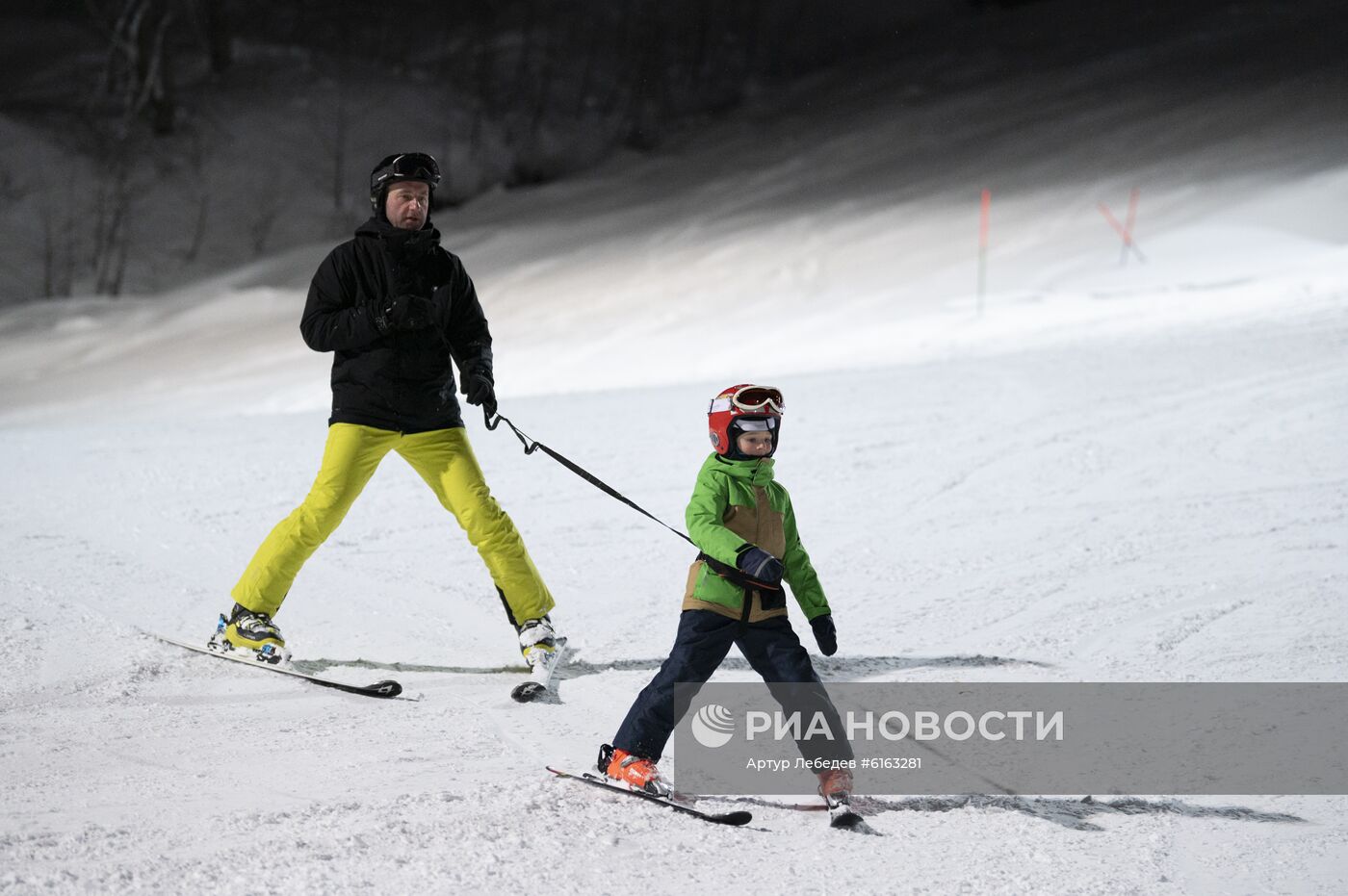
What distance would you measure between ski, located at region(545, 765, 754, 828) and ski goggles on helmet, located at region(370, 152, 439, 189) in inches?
76.3

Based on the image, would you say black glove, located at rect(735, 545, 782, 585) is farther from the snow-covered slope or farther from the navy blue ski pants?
the snow-covered slope

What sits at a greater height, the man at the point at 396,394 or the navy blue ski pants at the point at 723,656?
the man at the point at 396,394

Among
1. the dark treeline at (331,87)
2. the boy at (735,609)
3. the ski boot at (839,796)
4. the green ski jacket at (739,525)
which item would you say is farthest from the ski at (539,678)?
the dark treeline at (331,87)

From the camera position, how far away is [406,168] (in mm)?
4535

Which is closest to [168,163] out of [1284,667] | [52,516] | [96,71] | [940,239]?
[96,71]

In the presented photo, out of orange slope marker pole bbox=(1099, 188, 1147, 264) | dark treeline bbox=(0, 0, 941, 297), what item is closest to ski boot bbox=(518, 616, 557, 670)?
orange slope marker pole bbox=(1099, 188, 1147, 264)

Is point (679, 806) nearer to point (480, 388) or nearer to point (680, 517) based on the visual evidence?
point (480, 388)

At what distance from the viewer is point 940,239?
49.6 ft

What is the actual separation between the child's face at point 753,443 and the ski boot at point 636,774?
2.69 feet

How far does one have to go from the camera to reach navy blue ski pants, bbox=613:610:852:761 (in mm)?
3586

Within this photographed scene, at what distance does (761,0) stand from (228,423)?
23.2 meters

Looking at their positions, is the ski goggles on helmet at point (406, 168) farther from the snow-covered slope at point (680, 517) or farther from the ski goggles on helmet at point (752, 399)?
the snow-covered slope at point (680, 517)

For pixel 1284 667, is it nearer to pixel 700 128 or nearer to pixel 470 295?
pixel 470 295

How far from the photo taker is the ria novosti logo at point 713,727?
13.8ft
